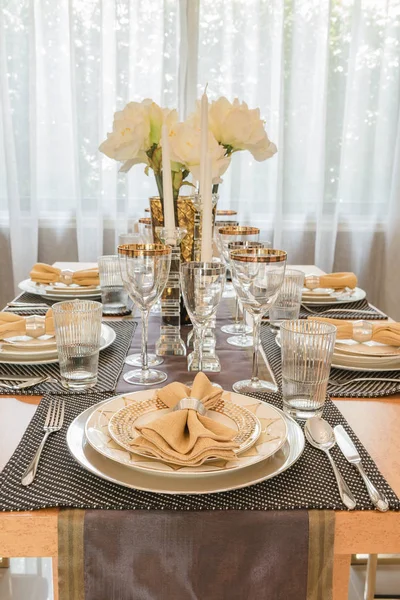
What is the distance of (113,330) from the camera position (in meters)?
1.37

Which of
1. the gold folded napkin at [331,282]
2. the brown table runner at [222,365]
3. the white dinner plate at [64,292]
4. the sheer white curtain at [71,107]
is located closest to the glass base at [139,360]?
the brown table runner at [222,365]

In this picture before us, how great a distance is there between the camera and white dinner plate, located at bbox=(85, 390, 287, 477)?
706 mm

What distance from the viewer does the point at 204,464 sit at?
2.38 ft

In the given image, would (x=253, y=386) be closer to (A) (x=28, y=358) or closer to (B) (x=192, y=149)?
(A) (x=28, y=358)

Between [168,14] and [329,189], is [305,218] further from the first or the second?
[168,14]

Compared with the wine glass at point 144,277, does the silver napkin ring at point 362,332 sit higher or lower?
lower

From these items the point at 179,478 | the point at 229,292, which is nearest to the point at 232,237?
the point at 229,292

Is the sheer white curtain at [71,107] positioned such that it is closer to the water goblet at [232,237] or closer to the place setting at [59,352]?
the water goblet at [232,237]

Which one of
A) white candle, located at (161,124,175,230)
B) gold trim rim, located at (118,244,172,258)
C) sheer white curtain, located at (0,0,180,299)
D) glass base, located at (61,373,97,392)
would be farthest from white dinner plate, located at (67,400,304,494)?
sheer white curtain, located at (0,0,180,299)

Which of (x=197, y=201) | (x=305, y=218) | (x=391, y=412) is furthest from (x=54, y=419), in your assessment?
(x=305, y=218)

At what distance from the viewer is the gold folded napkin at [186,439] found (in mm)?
706

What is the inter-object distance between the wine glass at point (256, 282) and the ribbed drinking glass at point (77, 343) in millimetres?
227

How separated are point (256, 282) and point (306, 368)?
18 cm

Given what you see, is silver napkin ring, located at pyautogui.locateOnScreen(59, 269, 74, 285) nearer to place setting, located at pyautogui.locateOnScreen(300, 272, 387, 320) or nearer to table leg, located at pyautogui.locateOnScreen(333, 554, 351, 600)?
place setting, located at pyautogui.locateOnScreen(300, 272, 387, 320)
